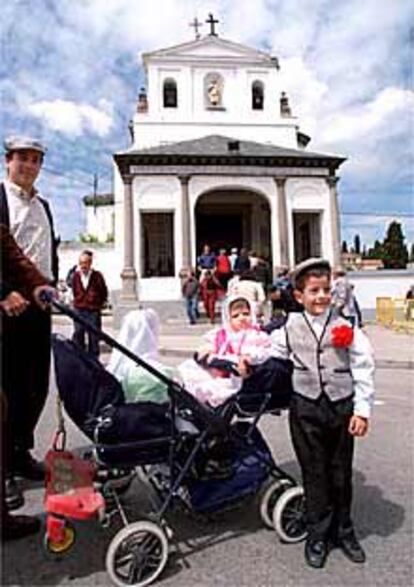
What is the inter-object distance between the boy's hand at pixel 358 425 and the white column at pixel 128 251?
19484 mm

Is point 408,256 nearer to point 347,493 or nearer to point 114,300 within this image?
point 114,300

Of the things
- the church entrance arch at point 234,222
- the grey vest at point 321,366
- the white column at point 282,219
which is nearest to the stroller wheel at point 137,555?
the grey vest at point 321,366

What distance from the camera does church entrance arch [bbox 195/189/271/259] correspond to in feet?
86.8

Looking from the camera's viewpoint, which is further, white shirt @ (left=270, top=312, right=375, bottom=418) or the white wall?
the white wall

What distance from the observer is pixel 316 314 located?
2.95 m

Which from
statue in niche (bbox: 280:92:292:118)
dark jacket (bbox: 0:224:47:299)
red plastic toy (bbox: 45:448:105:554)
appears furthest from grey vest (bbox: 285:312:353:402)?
statue in niche (bbox: 280:92:292:118)

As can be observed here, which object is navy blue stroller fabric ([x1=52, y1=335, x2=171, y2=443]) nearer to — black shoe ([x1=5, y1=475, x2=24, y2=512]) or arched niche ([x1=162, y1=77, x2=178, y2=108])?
black shoe ([x1=5, y1=475, x2=24, y2=512])

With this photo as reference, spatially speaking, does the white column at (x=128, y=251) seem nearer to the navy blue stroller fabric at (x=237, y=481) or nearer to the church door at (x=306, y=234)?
the church door at (x=306, y=234)

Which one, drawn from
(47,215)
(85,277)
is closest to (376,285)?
(85,277)

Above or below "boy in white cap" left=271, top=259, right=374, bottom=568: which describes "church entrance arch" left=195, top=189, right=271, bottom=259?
above

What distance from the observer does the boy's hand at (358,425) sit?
109 inches

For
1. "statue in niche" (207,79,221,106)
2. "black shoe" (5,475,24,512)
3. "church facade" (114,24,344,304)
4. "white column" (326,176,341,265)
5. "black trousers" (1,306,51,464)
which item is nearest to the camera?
"black shoe" (5,475,24,512)

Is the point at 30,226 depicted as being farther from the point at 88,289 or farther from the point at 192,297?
the point at 192,297

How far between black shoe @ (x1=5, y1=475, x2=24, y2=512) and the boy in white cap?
5.47 ft
